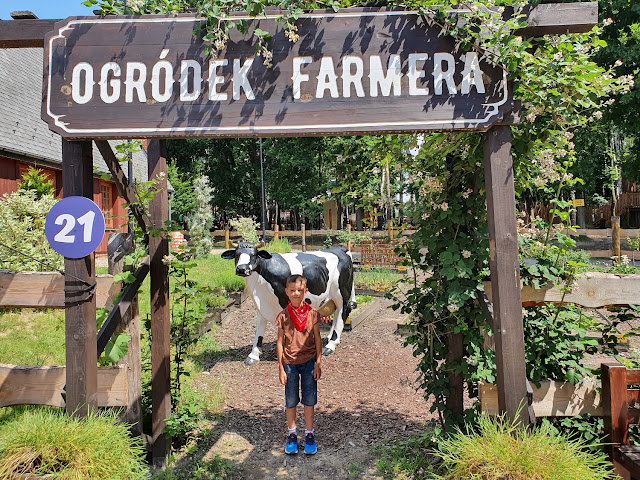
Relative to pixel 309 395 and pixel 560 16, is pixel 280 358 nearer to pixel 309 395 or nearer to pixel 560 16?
pixel 309 395

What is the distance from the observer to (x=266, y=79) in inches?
117

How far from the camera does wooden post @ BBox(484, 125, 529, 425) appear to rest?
287 centimetres

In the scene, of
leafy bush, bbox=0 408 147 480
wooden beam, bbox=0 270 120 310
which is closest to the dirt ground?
leafy bush, bbox=0 408 147 480

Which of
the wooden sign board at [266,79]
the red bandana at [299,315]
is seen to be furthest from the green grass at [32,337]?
the wooden sign board at [266,79]

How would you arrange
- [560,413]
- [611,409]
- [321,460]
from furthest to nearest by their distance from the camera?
[321,460], [560,413], [611,409]

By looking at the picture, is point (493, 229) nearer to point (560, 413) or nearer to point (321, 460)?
point (560, 413)

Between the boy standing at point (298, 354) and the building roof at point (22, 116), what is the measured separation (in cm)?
1059

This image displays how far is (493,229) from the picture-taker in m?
2.94

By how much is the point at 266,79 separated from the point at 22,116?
584 inches

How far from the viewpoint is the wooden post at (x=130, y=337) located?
3.80 meters

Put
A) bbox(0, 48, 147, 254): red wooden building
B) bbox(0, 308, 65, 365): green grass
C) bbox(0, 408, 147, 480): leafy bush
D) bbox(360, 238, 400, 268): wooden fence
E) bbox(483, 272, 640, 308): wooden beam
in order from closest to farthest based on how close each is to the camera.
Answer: bbox(0, 408, 147, 480): leafy bush, bbox(483, 272, 640, 308): wooden beam, bbox(0, 308, 65, 365): green grass, bbox(0, 48, 147, 254): red wooden building, bbox(360, 238, 400, 268): wooden fence

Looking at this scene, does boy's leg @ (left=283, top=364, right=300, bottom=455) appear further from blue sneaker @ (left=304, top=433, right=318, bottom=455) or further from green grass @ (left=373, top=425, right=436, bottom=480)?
green grass @ (left=373, top=425, right=436, bottom=480)

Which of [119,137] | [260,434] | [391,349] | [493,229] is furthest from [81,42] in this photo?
[391,349]

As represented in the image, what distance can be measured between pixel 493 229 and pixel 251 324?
23.2 ft
